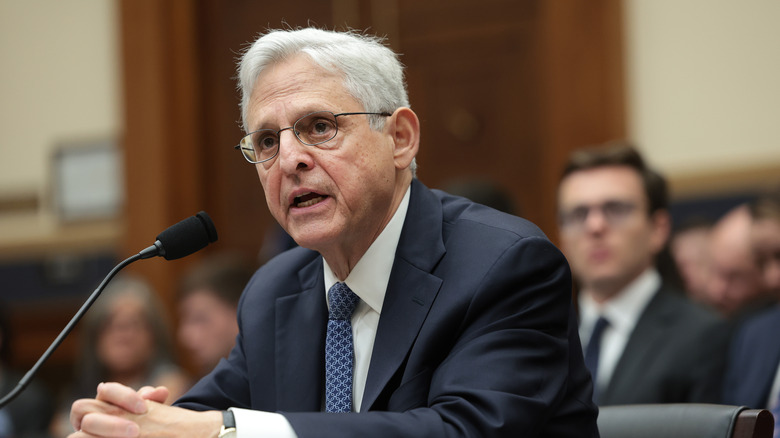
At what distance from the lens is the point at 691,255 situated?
4141 millimetres

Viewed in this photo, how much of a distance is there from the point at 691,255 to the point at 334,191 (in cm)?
286

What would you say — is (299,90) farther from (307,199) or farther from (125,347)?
(125,347)

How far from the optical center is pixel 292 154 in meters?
1.63

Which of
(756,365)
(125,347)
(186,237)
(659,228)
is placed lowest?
(125,347)

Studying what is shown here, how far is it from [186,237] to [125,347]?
2.41 meters

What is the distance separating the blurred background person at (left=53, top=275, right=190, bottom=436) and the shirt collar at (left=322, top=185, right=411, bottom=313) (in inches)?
85.5

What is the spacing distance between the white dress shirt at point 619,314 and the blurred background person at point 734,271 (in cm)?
79

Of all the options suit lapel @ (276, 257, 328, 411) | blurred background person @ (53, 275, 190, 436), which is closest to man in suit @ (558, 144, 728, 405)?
suit lapel @ (276, 257, 328, 411)

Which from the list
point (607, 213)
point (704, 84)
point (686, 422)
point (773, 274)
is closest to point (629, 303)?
point (607, 213)

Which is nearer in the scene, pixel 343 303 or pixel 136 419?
pixel 136 419

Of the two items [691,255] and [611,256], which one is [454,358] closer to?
[611,256]

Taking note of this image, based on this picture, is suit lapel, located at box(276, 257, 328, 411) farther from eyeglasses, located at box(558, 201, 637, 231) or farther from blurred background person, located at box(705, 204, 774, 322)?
blurred background person, located at box(705, 204, 774, 322)

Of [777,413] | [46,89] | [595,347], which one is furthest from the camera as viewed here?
[46,89]

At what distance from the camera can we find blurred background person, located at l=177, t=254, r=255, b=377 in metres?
3.48
